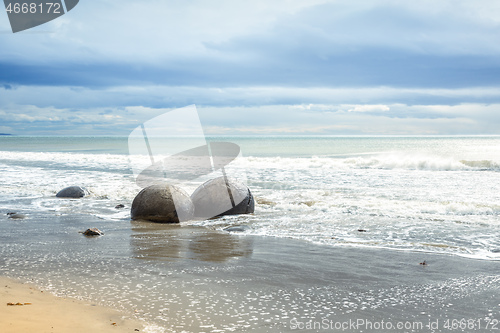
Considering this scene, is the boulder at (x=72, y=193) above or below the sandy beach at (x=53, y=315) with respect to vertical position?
below

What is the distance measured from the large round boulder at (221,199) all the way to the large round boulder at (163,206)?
0.31 metres

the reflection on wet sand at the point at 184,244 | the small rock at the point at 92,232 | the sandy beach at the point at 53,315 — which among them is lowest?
the reflection on wet sand at the point at 184,244

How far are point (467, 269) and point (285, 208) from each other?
18.4 ft

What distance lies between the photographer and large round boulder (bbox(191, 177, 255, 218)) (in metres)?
9.68

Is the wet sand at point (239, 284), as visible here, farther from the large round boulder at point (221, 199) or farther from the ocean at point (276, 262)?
the large round boulder at point (221, 199)

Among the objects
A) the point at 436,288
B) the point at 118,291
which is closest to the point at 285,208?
the point at 436,288

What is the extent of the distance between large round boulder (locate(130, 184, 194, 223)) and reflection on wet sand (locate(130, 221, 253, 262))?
1.61 ft

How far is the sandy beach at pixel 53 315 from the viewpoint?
10.7 feet

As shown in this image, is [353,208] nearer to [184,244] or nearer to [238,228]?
[238,228]

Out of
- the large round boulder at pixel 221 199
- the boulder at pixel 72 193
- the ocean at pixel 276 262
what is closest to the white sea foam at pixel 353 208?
the ocean at pixel 276 262

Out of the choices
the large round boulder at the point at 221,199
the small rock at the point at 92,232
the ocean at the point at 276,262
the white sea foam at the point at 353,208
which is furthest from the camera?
the large round boulder at the point at 221,199

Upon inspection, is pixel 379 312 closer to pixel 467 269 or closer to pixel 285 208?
pixel 467 269

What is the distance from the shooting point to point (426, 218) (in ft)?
30.6

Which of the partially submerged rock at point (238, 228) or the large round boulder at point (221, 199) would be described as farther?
the large round boulder at point (221, 199)
